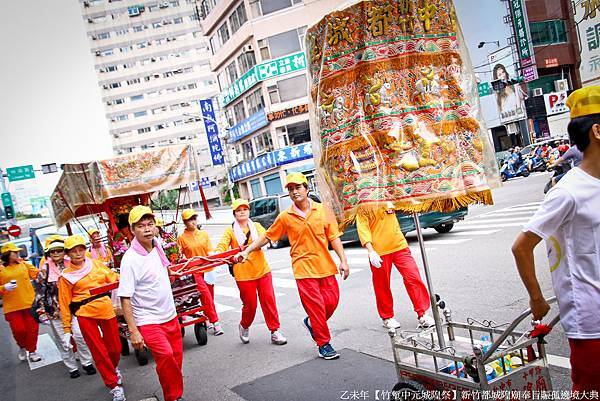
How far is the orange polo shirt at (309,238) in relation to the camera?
5742mm

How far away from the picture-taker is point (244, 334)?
718 cm

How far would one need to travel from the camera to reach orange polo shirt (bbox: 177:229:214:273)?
27.4 ft

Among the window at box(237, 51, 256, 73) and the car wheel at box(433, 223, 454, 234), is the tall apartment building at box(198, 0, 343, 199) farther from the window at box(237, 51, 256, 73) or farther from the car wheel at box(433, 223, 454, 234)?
the car wheel at box(433, 223, 454, 234)

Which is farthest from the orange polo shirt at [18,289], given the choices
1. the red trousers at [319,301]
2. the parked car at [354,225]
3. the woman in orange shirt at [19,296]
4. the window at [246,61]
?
the window at [246,61]

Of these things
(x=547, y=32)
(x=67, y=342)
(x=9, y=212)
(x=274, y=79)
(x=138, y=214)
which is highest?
(x=274, y=79)

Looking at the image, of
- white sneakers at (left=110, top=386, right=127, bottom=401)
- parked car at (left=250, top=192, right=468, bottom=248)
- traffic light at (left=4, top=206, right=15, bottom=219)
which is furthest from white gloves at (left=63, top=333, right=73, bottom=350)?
traffic light at (left=4, top=206, right=15, bottom=219)

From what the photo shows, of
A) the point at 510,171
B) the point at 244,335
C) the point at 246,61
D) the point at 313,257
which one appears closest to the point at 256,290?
the point at 244,335

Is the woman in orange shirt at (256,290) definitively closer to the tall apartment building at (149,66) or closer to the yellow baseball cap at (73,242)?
the yellow baseball cap at (73,242)

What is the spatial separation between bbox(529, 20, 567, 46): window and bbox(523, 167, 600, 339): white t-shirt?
32390 millimetres

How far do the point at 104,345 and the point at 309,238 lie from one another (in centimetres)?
264

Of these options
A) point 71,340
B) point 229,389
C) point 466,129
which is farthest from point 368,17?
point 71,340

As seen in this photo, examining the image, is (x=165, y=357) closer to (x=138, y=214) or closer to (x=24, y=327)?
(x=138, y=214)

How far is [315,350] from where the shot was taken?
20.4 feet

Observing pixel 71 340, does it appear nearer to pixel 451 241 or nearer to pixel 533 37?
pixel 451 241
